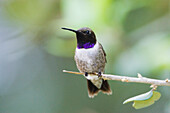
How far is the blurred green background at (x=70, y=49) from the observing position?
2918 millimetres

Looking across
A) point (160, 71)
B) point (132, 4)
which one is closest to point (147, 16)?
point (132, 4)

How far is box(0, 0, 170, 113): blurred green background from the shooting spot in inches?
115

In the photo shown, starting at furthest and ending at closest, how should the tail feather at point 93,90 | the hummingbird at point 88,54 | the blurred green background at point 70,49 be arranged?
the tail feather at point 93,90
the blurred green background at point 70,49
the hummingbird at point 88,54

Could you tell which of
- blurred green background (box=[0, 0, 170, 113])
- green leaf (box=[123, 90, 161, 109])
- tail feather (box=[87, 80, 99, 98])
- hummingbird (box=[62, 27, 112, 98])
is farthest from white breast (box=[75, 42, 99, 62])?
green leaf (box=[123, 90, 161, 109])

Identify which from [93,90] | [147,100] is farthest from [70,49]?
[147,100]

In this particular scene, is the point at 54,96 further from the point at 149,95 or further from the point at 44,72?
the point at 149,95

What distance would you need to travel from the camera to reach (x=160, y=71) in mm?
2582

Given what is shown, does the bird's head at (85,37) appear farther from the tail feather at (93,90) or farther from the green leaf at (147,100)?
the green leaf at (147,100)

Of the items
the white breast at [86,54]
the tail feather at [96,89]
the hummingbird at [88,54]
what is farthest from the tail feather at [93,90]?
the white breast at [86,54]

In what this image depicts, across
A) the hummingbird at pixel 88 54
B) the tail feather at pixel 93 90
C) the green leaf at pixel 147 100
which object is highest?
the green leaf at pixel 147 100

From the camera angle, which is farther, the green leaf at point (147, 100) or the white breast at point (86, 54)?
the white breast at point (86, 54)

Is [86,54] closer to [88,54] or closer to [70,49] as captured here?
[88,54]

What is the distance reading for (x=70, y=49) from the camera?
339cm

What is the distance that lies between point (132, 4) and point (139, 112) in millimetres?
1932
